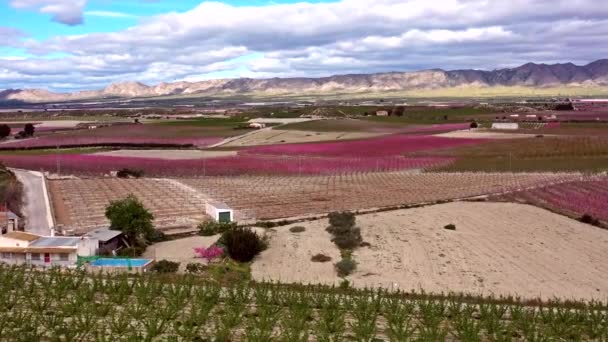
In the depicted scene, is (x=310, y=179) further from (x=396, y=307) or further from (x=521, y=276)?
(x=396, y=307)

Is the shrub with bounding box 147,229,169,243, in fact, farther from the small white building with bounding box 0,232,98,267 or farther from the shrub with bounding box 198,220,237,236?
the small white building with bounding box 0,232,98,267

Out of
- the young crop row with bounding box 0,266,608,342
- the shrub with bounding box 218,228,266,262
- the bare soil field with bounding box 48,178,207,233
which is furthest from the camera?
the bare soil field with bounding box 48,178,207,233

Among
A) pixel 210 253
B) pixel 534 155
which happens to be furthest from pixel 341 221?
pixel 534 155

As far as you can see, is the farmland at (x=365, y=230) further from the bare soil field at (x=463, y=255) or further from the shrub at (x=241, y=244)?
the shrub at (x=241, y=244)

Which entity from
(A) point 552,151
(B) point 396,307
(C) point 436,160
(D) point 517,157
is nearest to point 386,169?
(C) point 436,160

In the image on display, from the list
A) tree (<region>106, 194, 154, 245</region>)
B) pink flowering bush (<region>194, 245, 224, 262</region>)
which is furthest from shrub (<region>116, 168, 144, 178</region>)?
pink flowering bush (<region>194, 245, 224, 262</region>)

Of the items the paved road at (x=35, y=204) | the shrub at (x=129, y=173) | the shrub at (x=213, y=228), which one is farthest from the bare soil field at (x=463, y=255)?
the shrub at (x=129, y=173)
